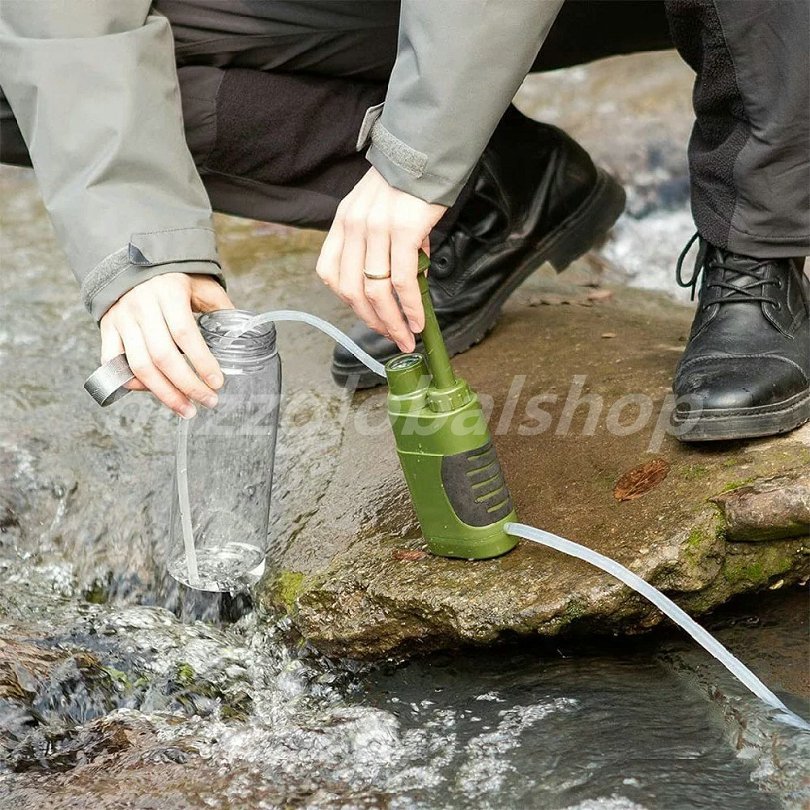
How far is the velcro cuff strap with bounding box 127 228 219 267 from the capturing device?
6.68 ft

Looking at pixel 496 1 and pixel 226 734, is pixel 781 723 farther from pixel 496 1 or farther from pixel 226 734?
pixel 496 1

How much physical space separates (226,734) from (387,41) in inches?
67.7

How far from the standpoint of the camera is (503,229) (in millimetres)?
3057

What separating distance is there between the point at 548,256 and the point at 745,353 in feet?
2.83

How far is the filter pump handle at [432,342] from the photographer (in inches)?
78.8

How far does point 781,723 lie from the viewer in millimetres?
1951

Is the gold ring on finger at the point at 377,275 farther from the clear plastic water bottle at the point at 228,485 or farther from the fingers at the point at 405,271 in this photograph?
the clear plastic water bottle at the point at 228,485

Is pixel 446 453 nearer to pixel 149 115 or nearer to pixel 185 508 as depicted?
pixel 185 508

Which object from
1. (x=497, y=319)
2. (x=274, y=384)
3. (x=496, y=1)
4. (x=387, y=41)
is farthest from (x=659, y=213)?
(x=496, y=1)

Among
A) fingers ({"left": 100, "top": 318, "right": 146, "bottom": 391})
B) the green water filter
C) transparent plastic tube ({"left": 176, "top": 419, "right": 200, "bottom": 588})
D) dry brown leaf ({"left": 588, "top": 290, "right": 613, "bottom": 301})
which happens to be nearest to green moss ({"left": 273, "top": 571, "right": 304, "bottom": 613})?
transparent plastic tube ({"left": 176, "top": 419, "right": 200, "bottom": 588})

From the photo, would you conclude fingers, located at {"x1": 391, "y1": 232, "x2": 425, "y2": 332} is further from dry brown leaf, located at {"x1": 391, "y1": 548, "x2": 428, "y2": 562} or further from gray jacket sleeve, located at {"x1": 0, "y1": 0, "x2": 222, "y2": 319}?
dry brown leaf, located at {"x1": 391, "y1": 548, "x2": 428, "y2": 562}

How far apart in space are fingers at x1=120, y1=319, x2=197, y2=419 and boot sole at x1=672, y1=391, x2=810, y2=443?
3.35 feet

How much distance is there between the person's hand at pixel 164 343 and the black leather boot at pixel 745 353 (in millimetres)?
1001

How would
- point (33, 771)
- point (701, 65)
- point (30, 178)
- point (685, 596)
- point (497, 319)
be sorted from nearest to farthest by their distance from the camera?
1. point (33, 771)
2. point (685, 596)
3. point (701, 65)
4. point (497, 319)
5. point (30, 178)
